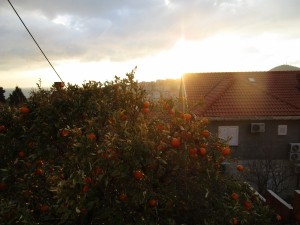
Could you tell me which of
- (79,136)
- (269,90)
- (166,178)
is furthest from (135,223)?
(269,90)

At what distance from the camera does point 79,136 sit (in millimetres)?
4176

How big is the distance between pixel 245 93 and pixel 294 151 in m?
4.76

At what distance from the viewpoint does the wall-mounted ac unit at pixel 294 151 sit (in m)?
16.6

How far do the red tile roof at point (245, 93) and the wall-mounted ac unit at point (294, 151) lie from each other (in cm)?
187

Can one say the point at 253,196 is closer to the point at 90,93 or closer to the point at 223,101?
the point at 90,93

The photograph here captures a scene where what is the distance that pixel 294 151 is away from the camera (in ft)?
54.7

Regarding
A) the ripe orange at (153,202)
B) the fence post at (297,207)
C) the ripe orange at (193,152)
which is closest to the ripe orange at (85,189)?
the ripe orange at (153,202)

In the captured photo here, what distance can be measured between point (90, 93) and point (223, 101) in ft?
43.1

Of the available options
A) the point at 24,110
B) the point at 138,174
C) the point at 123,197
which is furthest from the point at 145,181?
the point at 24,110

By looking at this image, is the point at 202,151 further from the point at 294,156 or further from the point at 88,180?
the point at 294,156

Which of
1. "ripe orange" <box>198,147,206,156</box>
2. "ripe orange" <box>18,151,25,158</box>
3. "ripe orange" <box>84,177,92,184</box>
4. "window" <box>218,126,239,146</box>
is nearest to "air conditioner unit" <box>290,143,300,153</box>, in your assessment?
"window" <box>218,126,239,146</box>

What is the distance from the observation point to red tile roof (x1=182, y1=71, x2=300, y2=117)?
1720 centimetres

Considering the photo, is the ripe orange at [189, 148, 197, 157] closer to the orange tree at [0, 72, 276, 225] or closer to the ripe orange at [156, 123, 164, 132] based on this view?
the orange tree at [0, 72, 276, 225]

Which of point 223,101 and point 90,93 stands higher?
point 90,93
